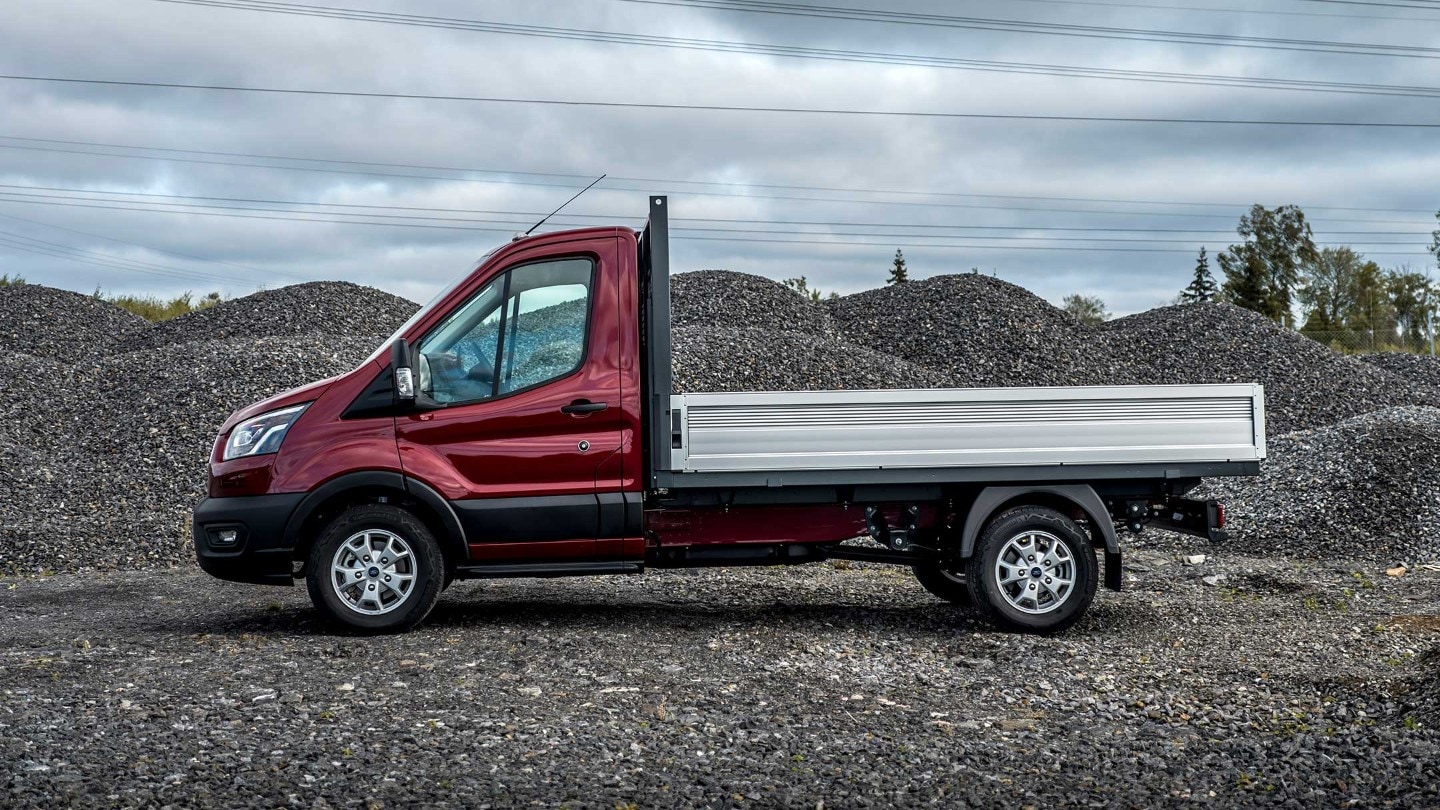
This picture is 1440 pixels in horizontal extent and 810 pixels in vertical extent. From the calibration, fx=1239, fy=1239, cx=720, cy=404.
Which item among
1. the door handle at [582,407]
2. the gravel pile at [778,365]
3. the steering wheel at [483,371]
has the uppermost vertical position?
the gravel pile at [778,365]

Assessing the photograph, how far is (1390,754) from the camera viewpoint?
5012mm

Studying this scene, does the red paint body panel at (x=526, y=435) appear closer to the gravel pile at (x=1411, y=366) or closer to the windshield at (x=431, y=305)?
the windshield at (x=431, y=305)

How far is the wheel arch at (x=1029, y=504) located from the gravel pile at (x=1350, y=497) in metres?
4.99

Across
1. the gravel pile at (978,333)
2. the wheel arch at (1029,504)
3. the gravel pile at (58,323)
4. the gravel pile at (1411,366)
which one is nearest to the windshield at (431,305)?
the wheel arch at (1029,504)

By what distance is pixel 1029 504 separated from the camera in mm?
7738

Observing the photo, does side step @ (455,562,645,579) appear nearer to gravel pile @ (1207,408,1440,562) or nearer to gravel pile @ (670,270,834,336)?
gravel pile @ (1207,408,1440,562)

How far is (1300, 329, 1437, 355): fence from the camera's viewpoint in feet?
128

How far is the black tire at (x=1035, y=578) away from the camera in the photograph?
24.8 feet

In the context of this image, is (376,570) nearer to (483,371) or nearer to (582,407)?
(483,371)

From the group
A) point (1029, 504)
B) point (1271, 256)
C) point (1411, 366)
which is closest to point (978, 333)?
point (1411, 366)

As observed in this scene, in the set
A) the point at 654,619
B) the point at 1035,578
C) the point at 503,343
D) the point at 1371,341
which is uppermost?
the point at 1371,341

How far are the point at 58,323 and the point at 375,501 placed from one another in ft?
68.8

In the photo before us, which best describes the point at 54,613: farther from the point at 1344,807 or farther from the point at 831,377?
the point at 831,377

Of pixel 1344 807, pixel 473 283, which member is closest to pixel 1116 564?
pixel 1344 807
